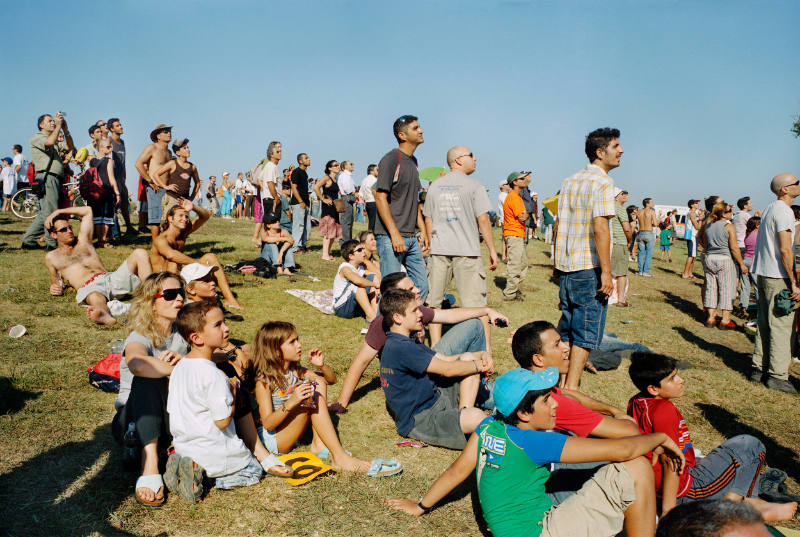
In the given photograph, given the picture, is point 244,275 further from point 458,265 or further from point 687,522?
point 687,522

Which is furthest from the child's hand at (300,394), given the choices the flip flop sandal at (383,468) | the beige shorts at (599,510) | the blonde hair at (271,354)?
the beige shorts at (599,510)

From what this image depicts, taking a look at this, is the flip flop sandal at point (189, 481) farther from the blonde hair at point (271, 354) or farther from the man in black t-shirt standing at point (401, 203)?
the man in black t-shirt standing at point (401, 203)

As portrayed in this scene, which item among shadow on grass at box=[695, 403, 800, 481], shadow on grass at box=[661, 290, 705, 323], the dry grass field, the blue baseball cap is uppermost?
the blue baseball cap

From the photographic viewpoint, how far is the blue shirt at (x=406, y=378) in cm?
422

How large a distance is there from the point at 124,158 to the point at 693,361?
38.3 ft

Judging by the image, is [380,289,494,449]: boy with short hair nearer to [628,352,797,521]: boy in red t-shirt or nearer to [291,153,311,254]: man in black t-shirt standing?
[628,352,797,521]: boy in red t-shirt

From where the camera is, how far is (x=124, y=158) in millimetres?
11719

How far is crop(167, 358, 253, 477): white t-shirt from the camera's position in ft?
11.3

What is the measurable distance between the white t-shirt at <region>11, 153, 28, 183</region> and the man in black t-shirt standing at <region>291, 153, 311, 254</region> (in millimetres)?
11641

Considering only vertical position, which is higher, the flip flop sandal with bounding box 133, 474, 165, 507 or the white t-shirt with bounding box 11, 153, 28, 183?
the white t-shirt with bounding box 11, 153, 28, 183

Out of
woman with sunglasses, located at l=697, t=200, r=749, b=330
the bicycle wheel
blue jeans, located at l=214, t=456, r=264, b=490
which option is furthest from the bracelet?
the bicycle wheel

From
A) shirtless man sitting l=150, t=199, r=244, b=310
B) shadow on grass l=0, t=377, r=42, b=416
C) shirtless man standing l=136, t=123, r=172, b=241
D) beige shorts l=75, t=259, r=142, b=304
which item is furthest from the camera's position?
shirtless man standing l=136, t=123, r=172, b=241

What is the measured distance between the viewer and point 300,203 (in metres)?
12.2

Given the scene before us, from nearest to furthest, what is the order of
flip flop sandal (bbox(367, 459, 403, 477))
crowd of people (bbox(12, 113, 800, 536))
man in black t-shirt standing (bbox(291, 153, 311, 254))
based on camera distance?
1. crowd of people (bbox(12, 113, 800, 536))
2. flip flop sandal (bbox(367, 459, 403, 477))
3. man in black t-shirt standing (bbox(291, 153, 311, 254))
